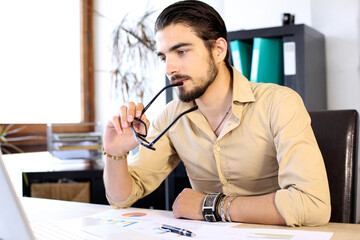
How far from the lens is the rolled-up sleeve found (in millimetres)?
1041

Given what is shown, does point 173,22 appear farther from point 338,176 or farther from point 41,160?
point 41,160

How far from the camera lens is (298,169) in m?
1.13

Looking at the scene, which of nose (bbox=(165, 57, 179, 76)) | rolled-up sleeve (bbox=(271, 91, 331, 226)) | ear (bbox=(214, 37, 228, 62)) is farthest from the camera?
ear (bbox=(214, 37, 228, 62))

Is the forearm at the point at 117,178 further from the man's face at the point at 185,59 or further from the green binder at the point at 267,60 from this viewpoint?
the green binder at the point at 267,60

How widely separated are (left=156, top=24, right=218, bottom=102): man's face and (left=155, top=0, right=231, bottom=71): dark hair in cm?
2

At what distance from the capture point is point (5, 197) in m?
0.65

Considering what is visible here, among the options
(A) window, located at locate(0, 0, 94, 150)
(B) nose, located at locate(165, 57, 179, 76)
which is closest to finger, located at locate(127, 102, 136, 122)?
(B) nose, located at locate(165, 57, 179, 76)

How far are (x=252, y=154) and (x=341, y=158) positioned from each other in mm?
255

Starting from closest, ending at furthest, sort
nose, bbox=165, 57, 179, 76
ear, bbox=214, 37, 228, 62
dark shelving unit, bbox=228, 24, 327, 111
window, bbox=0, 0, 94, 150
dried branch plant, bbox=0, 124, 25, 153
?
nose, bbox=165, 57, 179, 76
ear, bbox=214, 37, 228, 62
dark shelving unit, bbox=228, 24, 327, 111
dried branch plant, bbox=0, 124, 25, 153
window, bbox=0, 0, 94, 150

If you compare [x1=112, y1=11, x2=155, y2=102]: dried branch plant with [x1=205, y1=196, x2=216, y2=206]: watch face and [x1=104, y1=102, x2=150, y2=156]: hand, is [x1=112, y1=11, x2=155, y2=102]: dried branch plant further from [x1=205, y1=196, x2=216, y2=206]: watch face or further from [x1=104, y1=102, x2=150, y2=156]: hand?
[x1=205, y1=196, x2=216, y2=206]: watch face

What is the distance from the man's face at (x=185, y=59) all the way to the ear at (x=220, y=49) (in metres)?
0.07

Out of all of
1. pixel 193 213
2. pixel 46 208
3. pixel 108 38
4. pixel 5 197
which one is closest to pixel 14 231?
pixel 5 197

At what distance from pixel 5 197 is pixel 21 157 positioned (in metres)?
1.94

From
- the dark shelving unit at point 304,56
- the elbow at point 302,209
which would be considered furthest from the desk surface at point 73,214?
the dark shelving unit at point 304,56
